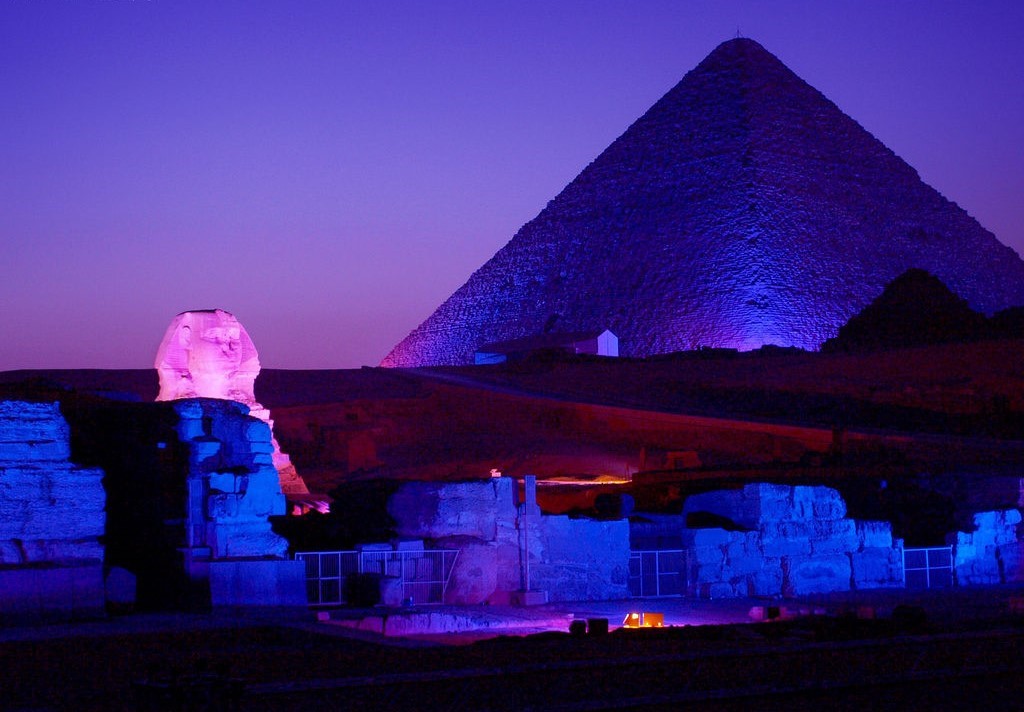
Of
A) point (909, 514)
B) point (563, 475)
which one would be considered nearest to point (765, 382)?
point (563, 475)

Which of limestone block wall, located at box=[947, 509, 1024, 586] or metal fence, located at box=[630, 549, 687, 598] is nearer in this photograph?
metal fence, located at box=[630, 549, 687, 598]

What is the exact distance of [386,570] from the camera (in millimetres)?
12289

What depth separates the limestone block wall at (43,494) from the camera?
34.0ft

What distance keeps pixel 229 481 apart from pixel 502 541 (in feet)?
8.03

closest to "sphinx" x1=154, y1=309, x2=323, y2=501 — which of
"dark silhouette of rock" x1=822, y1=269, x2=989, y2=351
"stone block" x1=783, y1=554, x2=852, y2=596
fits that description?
"stone block" x1=783, y1=554, x2=852, y2=596

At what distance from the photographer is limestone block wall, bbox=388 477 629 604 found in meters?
12.6

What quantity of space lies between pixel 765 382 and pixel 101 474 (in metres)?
30.8

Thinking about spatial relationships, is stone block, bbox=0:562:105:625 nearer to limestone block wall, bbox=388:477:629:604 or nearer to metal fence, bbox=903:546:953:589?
limestone block wall, bbox=388:477:629:604

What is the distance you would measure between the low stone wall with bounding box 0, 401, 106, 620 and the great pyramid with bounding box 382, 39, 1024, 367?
63.9 m

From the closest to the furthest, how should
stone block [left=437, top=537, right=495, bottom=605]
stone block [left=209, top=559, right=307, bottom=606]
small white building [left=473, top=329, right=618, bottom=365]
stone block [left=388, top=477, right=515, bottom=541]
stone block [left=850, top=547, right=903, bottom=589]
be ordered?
stone block [left=209, top=559, right=307, bottom=606] < stone block [left=437, top=537, right=495, bottom=605] < stone block [left=388, top=477, right=515, bottom=541] < stone block [left=850, top=547, right=903, bottom=589] < small white building [left=473, top=329, right=618, bottom=365]

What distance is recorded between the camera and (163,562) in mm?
11523

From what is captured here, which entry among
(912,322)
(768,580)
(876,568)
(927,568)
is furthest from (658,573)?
(912,322)

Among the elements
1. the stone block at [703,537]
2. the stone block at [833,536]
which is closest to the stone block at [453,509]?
the stone block at [703,537]

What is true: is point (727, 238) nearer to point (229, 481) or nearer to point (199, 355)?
point (199, 355)
